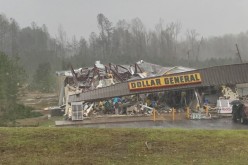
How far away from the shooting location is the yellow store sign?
1827 inches

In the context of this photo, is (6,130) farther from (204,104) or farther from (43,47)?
(43,47)

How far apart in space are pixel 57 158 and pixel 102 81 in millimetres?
42993

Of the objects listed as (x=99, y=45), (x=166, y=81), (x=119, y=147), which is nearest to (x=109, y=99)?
(x=166, y=81)

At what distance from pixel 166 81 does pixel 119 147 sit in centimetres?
3470

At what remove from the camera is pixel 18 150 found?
11992 millimetres

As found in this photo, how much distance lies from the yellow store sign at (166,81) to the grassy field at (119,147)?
32167 millimetres

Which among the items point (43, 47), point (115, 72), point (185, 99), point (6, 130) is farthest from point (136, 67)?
point (43, 47)

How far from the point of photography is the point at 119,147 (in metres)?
12.7

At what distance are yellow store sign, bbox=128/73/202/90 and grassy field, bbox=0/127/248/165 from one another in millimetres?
32167

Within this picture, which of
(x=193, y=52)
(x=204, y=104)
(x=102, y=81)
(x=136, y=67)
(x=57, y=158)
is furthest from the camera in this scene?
(x=193, y=52)

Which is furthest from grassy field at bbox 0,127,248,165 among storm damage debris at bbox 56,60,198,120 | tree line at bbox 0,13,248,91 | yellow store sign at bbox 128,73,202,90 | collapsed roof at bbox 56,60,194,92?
tree line at bbox 0,13,248,91

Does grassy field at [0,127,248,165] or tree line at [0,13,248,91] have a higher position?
tree line at [0,13,248,91]

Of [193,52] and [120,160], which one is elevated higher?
[193,52]

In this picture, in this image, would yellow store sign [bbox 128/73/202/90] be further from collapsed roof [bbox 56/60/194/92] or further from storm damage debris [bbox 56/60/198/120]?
collapsed roof [bbox 56/60/194/92]
